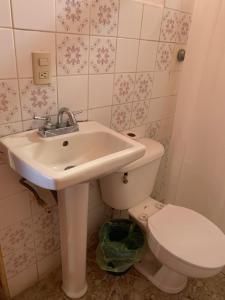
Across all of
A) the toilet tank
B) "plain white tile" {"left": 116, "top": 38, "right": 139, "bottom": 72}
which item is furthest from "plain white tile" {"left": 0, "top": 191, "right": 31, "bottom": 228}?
"plain white tile" {"left": 116, "top": 38, "right": 139, "bottom": 72}

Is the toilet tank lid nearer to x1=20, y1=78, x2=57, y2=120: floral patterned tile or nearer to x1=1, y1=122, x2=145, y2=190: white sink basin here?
x1=1, y1=122, x2=145, y2=190: white sink basin

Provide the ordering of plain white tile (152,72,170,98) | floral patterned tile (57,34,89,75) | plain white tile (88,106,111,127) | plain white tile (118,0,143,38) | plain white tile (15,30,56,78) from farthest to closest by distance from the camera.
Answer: plain white tile (152,72,170,98) → plain white tile (88,106,111,127) → plain white tile (118,0,143,38) → floral patterned tile (57,34,89,75) → plain white tile (15,30,56,78)

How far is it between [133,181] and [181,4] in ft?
3.16

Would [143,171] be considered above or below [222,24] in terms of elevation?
below

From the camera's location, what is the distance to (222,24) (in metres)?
1.19

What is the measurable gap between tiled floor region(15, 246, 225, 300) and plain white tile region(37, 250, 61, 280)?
0.03m

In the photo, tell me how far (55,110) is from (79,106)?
0.12m

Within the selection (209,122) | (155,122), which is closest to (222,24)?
(209,122)

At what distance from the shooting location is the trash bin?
4.30 feet

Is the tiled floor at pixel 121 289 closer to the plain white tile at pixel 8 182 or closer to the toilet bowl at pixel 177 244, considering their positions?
the toilet bowl at pixel 177 244

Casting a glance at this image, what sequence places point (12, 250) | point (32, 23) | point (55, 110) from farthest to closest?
1. point (12, 250)
2. point (55, 110)
3. point (32, 23)

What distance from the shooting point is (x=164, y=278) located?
53.2 inches

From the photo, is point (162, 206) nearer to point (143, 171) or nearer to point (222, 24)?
point (143, 171)

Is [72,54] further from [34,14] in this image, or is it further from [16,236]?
[16,236]
